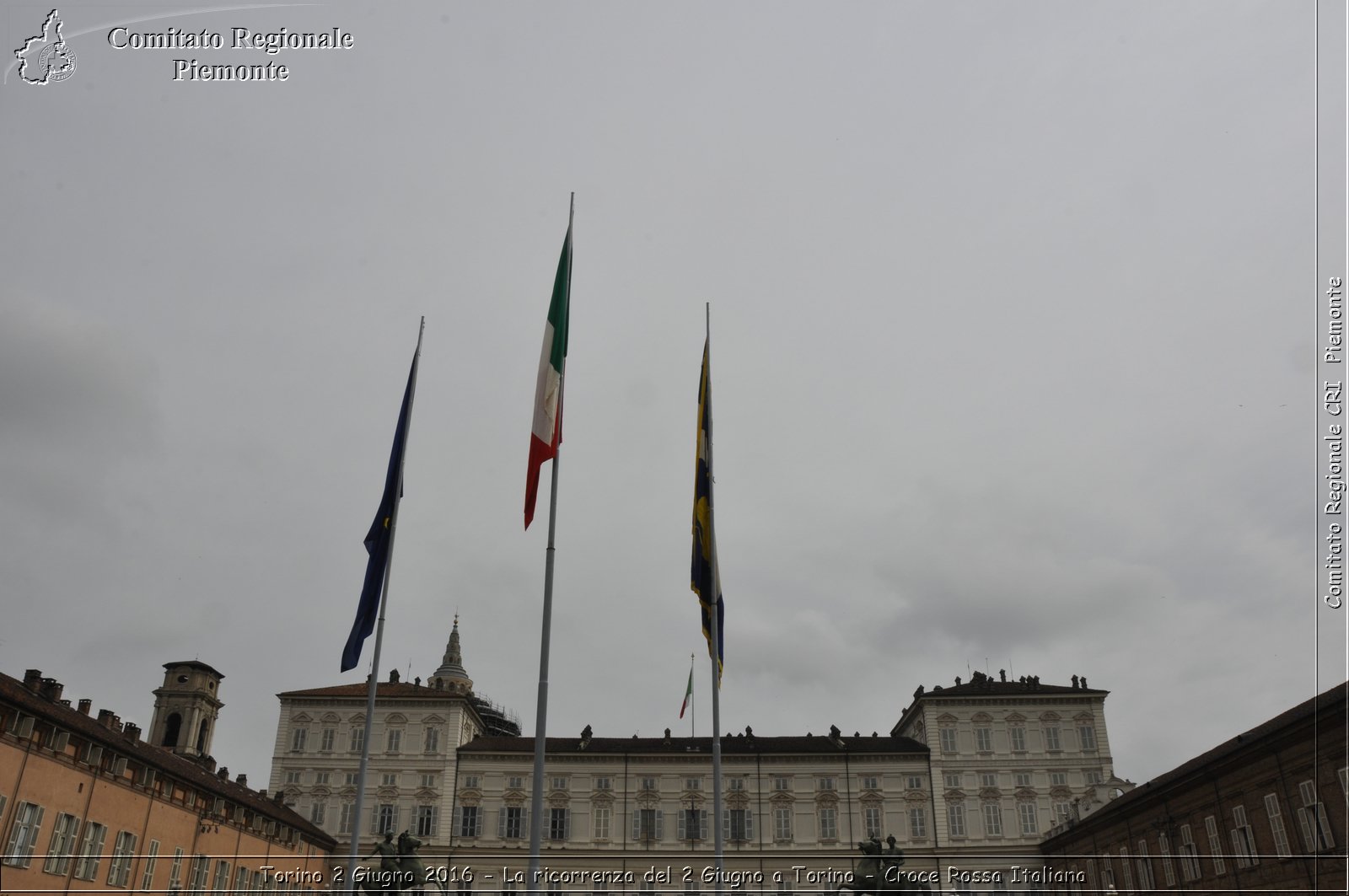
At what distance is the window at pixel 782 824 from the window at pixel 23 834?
149 ft

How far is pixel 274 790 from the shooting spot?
68.2 m

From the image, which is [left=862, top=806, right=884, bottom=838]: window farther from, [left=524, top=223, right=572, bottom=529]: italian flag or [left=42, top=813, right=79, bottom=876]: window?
[left=524, top=223, right=572, bottom=529]: italian flag

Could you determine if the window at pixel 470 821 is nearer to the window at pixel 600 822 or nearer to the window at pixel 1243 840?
the window at pixel 600 822

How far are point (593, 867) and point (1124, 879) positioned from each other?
33.2 meters

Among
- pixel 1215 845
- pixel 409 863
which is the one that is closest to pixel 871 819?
pixel 1215 845

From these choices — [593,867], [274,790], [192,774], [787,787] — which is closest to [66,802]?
[192,774]

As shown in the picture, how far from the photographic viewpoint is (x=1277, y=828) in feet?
116

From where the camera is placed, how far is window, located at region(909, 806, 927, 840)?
222 ft

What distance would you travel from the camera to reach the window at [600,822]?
67.4 meters

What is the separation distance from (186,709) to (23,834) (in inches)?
1591

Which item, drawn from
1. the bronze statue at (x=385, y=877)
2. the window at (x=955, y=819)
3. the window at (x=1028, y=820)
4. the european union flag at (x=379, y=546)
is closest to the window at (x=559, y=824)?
the window at (x=955, y=819)

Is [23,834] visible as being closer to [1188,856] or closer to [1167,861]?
[1188,856]

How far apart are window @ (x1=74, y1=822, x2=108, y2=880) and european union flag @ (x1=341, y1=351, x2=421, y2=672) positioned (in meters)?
25.9

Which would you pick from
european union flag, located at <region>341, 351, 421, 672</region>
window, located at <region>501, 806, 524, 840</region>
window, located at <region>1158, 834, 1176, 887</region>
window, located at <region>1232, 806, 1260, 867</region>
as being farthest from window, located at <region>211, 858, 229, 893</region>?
window, located at <region>1232, 806, 1260, 867</region>
